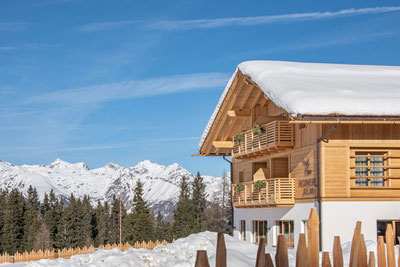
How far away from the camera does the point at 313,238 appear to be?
3.43 metres

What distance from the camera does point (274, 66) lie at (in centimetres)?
2753

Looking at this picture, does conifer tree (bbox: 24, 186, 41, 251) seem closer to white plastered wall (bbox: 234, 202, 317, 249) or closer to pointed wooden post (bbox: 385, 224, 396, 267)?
white plastered wall (bbox: 234, 202, 317, 249)

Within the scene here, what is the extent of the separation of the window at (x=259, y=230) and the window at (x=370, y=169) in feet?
23.5

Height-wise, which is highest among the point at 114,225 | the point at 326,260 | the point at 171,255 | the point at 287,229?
the point at 326,260

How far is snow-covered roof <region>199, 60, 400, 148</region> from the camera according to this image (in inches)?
Result: 883

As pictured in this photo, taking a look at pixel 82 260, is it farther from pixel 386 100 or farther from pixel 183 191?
pixel 183 191

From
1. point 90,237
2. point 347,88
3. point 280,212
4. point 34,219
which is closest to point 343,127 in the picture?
point 347,88

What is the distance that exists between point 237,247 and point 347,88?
7711mm

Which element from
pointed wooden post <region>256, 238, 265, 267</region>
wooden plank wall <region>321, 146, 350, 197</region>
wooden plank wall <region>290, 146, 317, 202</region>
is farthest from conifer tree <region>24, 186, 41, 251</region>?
pointed wooden post <region>256, 238, 265, 267</region>

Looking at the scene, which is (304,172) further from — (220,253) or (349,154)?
(220,253)

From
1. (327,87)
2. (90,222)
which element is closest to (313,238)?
(327,87)

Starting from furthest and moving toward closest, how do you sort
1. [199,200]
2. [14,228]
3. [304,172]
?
[14,228] → [199,200] → [304,172]

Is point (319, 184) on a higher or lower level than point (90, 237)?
higher

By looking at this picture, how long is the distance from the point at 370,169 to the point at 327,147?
1989mm
